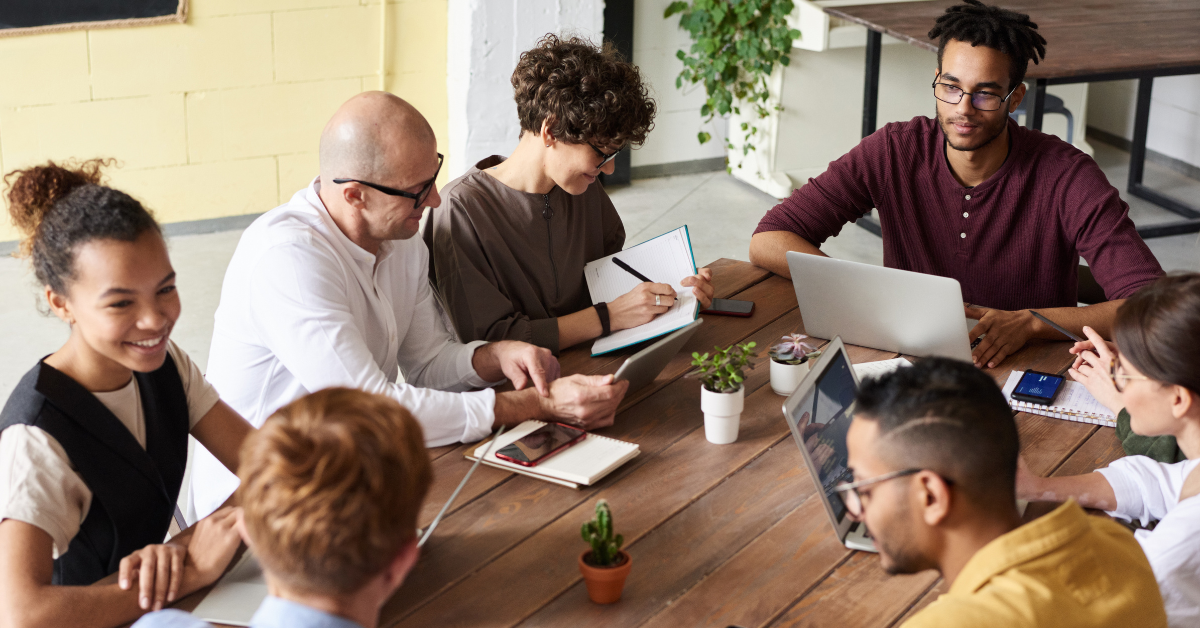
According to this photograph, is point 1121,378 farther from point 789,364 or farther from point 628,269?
point 628,269

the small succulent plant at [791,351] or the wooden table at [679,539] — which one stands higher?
the small succulent plant at [791,351]

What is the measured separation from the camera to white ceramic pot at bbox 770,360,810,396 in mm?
1981

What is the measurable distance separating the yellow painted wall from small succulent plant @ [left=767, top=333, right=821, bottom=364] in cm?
344

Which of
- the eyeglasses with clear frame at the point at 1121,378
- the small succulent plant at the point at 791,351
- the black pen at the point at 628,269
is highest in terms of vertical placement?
the eyeglasses with clear frame at the point at 1121,378

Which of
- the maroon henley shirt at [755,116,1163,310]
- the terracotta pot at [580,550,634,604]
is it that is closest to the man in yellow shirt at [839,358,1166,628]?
the terracotta pot at [580,550,634,604]

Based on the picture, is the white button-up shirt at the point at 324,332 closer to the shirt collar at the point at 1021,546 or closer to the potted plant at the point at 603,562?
the potted plant at the point at 603,562

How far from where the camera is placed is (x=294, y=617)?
3.26ft

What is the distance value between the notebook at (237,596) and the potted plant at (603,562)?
0.44 m

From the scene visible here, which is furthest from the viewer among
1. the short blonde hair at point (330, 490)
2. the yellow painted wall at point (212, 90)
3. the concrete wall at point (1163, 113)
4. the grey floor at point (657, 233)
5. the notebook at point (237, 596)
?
the concrete wall at point (1163, 113)

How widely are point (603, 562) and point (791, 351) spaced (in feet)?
2.50

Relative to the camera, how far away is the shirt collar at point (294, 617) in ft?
3.27

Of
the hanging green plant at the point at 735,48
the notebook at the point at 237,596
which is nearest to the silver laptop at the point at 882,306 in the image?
the notebook at the point at 237,596

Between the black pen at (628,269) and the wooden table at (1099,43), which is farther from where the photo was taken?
the wooden table at (1099,43)

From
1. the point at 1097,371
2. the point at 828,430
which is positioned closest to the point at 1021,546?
the point at 828,430
